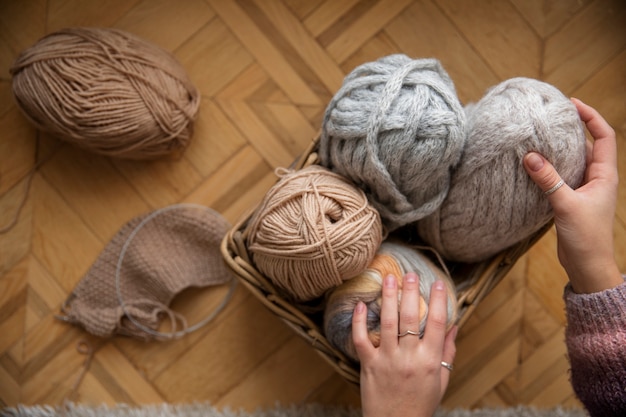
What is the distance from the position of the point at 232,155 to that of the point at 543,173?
522 millimetres

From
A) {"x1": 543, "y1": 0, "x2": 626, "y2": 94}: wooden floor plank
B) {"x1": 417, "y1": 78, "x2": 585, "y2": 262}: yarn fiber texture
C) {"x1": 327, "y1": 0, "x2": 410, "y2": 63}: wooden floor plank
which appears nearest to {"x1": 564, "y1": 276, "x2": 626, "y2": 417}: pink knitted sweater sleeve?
{"x1": 417, "y1": 78, "x2": 585, "y2": 262}: yarn fiber texture

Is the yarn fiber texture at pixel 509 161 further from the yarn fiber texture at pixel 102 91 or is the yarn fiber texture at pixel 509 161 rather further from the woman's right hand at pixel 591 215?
the yarn fiber texture at pixel 102 91

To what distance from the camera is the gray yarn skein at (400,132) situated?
0.71 metres

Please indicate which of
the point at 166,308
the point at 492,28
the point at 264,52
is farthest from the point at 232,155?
the point at 492,28

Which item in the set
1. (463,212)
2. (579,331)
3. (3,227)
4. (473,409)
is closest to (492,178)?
(463,212)

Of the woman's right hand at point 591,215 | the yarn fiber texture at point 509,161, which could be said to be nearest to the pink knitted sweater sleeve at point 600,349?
the woman's right hand at point 591,215

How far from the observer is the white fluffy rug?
98cm

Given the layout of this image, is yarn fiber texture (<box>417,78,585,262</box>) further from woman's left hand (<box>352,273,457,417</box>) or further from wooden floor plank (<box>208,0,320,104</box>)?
wooden floor plank (<box>208,0,320,104</box>)

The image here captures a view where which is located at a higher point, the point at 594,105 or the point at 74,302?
the point at 74,302

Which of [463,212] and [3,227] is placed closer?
[463,212]

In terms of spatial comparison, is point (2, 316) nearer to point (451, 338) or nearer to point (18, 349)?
point (18, 349)

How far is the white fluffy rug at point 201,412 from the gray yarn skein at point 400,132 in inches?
15.6

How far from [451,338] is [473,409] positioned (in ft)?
0.85

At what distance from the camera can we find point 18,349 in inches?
39.7
